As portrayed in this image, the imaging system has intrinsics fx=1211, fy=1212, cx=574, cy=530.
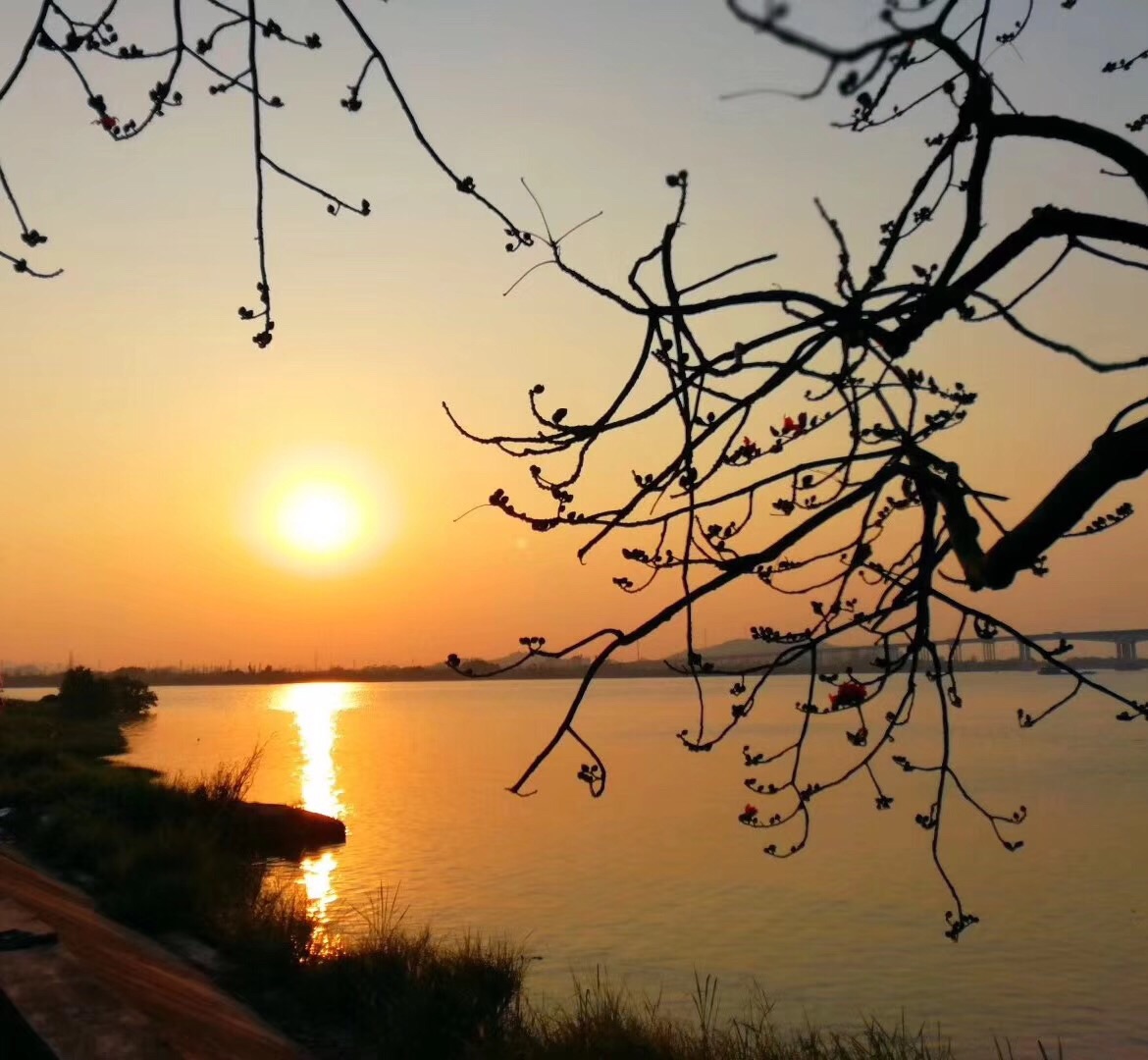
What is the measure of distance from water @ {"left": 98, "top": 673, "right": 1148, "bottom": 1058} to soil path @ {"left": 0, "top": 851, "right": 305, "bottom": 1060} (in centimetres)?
597

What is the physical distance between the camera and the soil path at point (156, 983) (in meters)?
6.88

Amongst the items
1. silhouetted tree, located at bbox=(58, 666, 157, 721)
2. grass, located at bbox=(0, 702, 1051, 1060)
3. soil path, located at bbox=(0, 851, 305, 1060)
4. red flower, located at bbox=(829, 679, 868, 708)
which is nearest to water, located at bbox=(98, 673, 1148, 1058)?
grass, located at bbox=(0, 702, 1051, 1060)

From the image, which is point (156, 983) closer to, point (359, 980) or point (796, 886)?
point (359, 980)

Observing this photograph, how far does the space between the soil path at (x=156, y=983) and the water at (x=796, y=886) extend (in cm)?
597

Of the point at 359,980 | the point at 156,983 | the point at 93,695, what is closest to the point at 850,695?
→ the point at 156,983

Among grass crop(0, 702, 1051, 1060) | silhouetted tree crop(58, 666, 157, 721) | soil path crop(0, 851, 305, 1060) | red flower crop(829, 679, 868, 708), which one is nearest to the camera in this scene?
red flower crop(829, 679, 868, 708)

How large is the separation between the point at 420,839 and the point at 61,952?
27.6 metres

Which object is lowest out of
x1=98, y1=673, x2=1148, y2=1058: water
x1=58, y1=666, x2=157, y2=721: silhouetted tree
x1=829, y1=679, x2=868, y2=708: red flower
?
x1=98, y1=673, x2=1148, y2=1058: water

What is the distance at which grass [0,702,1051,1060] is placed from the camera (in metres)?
9.58

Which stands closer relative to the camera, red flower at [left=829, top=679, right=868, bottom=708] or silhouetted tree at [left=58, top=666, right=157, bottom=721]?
red flower at [left=829, top=679, right=868, bottom=708]

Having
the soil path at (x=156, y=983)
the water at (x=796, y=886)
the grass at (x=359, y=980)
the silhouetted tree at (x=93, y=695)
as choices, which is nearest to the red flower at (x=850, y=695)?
the soil path at (x=156, y=983)

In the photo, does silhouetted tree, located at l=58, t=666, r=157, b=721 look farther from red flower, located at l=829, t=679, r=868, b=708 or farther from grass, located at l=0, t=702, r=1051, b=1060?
red flower, located at l=829, t=679, r=868, b=708

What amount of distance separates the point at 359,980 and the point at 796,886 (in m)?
17.8

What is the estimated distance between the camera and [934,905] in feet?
81.7
